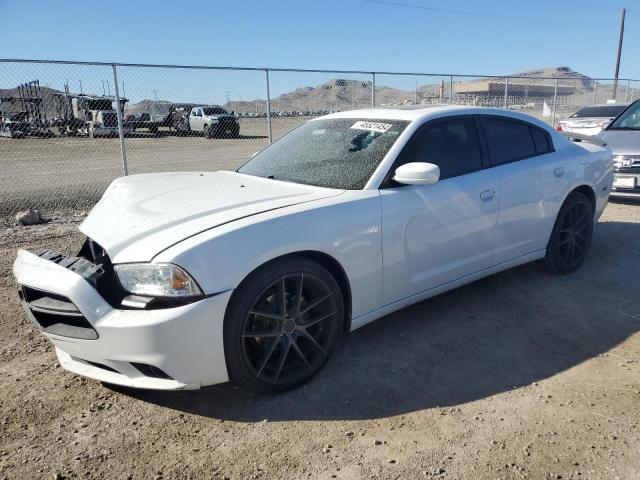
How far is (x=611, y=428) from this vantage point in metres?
2.63

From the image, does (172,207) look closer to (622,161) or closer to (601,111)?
(622,161)

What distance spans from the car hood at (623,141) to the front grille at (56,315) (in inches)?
299

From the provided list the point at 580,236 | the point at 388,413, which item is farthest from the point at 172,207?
the point at 580,236

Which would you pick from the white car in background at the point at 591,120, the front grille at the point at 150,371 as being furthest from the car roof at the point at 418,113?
the white car in background at the point at 591,120

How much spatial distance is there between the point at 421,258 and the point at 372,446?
1.34m

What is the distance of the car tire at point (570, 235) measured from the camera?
4.62 m

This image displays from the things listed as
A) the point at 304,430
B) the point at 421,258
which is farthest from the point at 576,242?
the point at 304,430

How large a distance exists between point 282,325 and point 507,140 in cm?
251

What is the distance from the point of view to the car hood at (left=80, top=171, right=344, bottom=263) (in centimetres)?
263

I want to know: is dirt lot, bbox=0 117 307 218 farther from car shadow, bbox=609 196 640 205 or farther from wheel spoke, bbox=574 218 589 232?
car shadow, bbox=609 196 640 205

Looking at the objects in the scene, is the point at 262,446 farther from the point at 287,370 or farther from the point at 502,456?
the point at 502,456

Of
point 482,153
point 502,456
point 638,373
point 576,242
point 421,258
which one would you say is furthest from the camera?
point 576,242

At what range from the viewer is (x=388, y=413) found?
9.07 ft

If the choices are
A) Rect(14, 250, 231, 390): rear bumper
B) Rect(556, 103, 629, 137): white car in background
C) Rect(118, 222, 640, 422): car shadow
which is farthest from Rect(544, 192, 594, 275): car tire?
Rect(556, 103, 629, 137): white car in background
